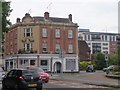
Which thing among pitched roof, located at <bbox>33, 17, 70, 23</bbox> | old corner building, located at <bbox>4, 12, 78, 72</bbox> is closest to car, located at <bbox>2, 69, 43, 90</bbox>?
old corner building, located at <bbox>4, 12, 78, 72</bbox>

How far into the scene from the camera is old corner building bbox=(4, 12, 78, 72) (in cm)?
8006

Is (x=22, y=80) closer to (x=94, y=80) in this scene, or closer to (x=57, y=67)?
(x=94, y=80)

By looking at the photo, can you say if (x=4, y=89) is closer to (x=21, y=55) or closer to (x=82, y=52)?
(x=21, y=55)

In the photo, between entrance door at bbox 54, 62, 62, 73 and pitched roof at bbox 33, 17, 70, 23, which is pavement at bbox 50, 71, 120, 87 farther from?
pitched roof at bbox 33, 17, 70, 23

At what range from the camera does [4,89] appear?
26.5 meters

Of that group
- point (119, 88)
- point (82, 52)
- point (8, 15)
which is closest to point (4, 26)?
point (8, 15)

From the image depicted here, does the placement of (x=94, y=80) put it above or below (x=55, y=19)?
below

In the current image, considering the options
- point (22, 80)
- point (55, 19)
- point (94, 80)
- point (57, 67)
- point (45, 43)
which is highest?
point (55, 19)

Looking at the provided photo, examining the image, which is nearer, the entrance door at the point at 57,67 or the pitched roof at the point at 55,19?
the entrance door at the point at 57,67

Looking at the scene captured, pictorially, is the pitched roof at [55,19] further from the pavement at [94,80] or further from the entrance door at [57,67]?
the pavement at [94,80]

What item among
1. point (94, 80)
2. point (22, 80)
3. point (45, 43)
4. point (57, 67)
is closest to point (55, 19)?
point (45, 43)

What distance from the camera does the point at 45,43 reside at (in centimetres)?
8050

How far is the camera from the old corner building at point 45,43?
80062mm

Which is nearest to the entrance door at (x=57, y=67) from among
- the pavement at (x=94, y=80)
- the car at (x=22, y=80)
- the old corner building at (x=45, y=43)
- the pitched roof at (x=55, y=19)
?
the old corner building at (x=45, y=43)
